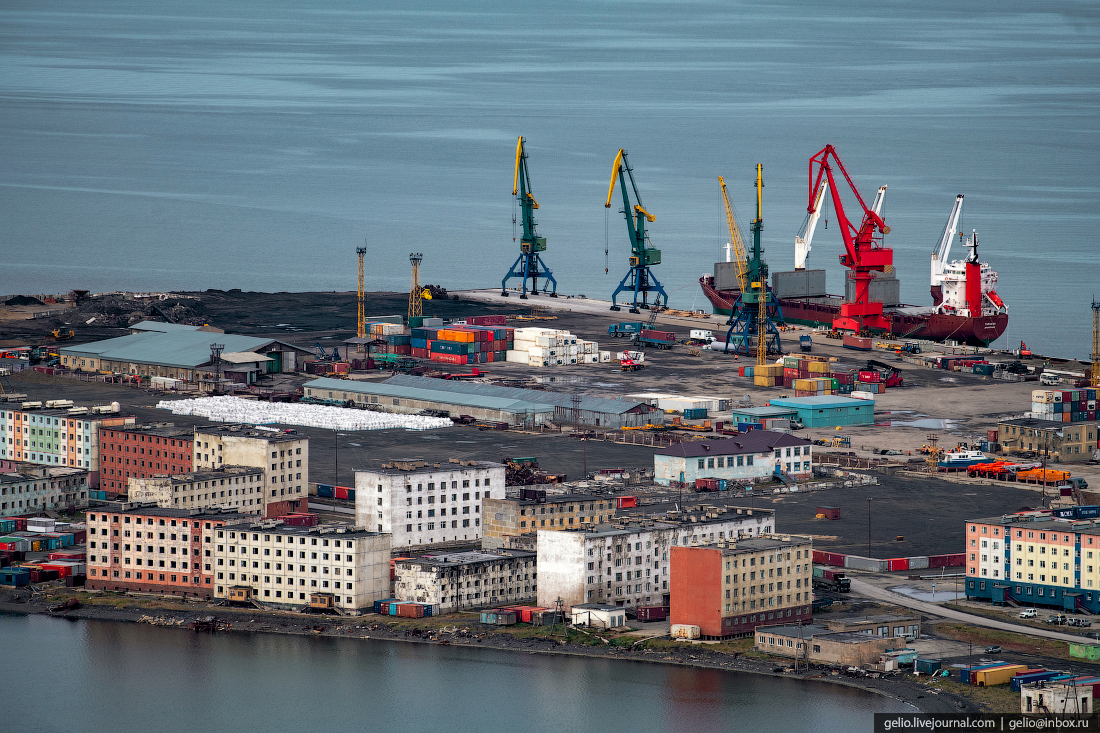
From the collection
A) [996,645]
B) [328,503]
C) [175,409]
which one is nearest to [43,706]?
[328,503]

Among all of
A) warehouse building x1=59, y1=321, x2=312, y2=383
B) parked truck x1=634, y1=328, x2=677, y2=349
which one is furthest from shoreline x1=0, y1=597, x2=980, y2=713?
parked truck x1=634, y1=328, x2=677, y2=349

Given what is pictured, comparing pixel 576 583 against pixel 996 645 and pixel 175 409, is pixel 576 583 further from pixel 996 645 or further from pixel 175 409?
pixel 175 409

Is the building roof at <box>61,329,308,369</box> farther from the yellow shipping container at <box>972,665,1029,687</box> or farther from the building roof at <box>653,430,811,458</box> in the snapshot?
the yellow shipping container at <box>972,665,1029,687</box>

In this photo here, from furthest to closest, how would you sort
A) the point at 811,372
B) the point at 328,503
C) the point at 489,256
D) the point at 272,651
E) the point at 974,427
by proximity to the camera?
the point at 489,256, the point at 811,372, the point at 974,427, the point at 328,503, the point at 272,651

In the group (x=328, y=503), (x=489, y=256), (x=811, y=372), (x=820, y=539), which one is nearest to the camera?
(x=820, y=539)

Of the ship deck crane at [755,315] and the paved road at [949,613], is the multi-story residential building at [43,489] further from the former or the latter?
the ship deck crane at [755,315]

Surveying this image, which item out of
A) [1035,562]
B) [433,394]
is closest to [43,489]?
[433,394]

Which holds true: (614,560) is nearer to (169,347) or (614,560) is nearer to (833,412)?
(833,412)
